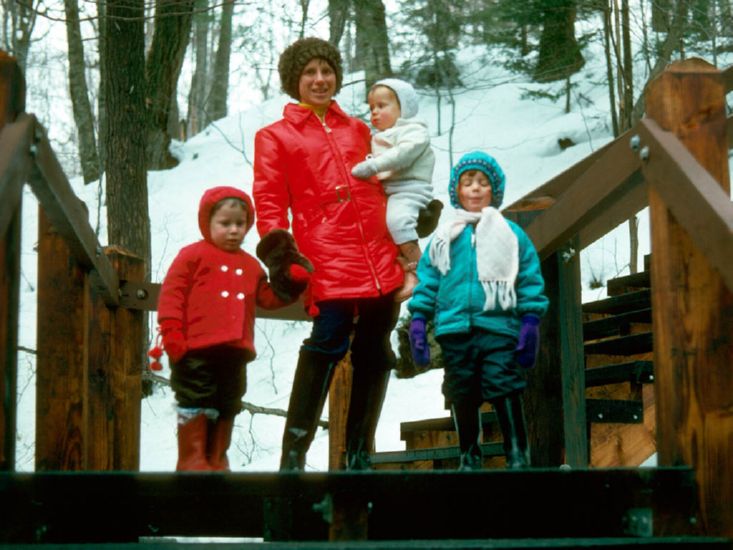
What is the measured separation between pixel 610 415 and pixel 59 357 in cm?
258

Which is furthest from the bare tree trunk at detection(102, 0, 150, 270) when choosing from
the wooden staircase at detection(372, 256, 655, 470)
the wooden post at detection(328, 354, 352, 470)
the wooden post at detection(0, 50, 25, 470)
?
the wooden post at detection(0, 50, 25, 470)

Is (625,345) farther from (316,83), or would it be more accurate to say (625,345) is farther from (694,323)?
(694,323)

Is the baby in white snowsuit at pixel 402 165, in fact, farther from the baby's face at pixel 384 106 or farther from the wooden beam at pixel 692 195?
the wooden beam at pixel 692 195

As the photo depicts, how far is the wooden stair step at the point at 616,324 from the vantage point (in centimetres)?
608

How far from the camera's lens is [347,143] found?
161 inches

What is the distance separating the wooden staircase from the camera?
198 inches

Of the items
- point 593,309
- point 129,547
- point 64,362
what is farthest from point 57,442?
point 593,309

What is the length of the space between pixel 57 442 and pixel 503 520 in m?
1.67

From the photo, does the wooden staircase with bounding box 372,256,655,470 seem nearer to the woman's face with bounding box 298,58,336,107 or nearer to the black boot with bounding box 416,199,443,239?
the black boot with bounding box 416,199,443,239

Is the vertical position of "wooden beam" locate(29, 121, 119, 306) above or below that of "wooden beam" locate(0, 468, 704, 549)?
above

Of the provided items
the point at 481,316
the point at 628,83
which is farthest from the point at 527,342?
the point at 628,83

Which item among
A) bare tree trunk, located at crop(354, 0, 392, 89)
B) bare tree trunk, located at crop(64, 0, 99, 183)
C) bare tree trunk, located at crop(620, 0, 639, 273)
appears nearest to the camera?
bare tree trunk, located at crop(620, 0, 639, 273)

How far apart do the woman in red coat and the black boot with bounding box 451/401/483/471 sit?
0.42 meters

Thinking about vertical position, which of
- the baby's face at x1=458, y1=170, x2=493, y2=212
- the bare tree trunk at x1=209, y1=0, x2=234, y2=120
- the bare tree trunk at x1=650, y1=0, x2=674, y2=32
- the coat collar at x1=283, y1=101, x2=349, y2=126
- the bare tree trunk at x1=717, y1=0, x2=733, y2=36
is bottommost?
the baby's face at x1=458, y1=170, x2=493, y2=212
